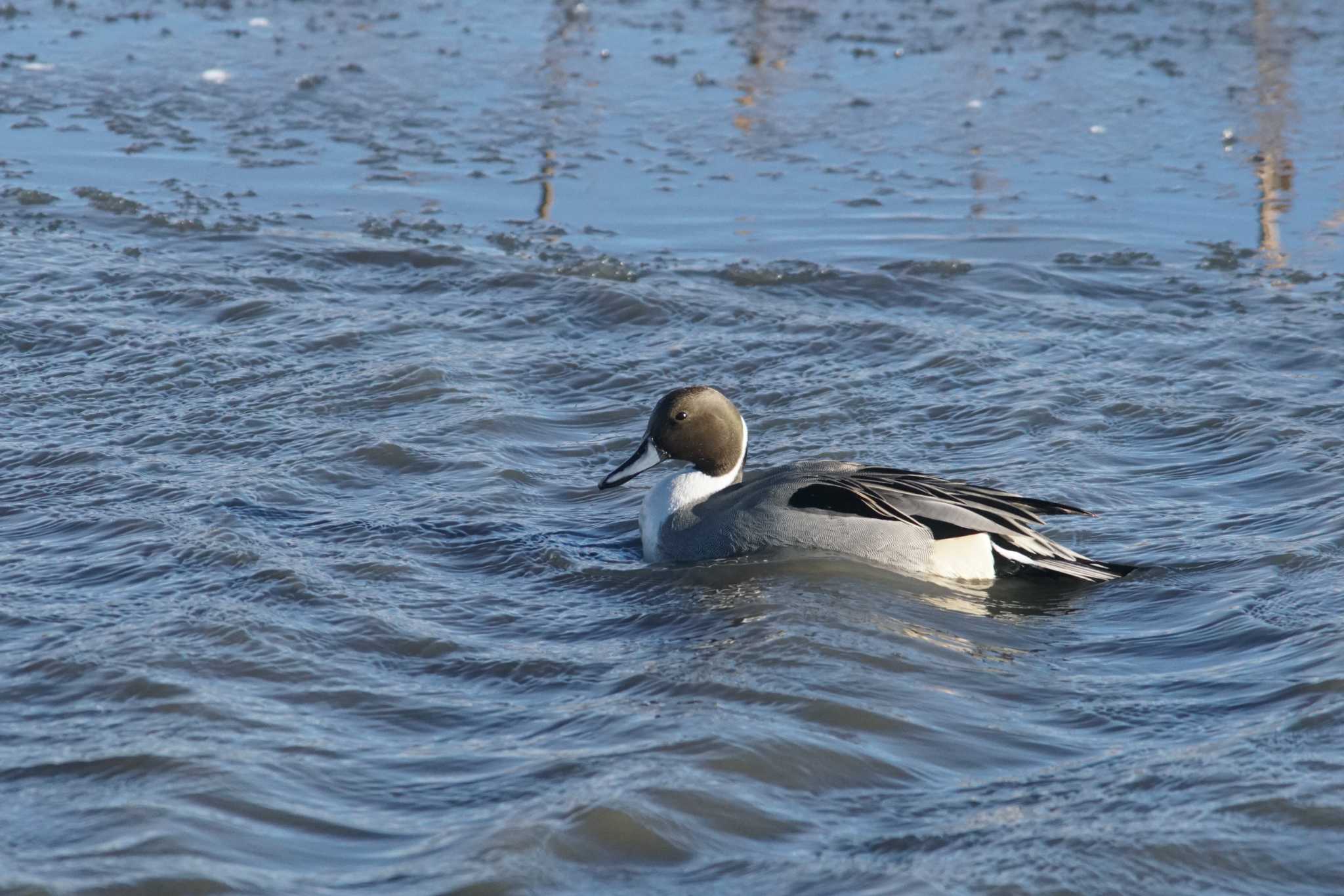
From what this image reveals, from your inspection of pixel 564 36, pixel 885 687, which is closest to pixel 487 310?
pixel 885 687

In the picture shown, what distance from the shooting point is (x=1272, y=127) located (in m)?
12.2

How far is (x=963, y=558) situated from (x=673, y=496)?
115 centimetres

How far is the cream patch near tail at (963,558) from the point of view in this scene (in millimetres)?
6219

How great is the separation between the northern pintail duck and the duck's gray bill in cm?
22

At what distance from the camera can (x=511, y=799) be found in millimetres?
4516

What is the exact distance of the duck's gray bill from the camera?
6.73 metres

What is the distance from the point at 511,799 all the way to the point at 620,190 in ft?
23.3

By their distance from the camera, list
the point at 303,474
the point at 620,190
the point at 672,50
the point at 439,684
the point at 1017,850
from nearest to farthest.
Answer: the point at 1017,850, the point at 439,684, the point at 303,474, the point at 620,190, the point at 672,50

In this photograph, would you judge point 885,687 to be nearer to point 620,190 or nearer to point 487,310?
point 487,310

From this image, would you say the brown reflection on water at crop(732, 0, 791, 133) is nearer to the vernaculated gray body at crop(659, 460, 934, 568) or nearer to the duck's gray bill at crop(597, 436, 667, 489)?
the duck's gray bill at crop(597, 436, 667, 489)

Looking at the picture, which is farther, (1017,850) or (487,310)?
(487,310)

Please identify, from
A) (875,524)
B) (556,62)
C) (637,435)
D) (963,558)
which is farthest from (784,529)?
(556,62)

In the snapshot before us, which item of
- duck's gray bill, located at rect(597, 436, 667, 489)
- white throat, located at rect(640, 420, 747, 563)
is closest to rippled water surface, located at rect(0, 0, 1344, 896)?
white throat, located at rect(640, 420, 747, 563)

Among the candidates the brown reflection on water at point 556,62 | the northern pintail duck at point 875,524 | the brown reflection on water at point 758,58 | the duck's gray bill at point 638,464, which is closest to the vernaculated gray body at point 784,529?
the northern pintail duck at point 875,524
